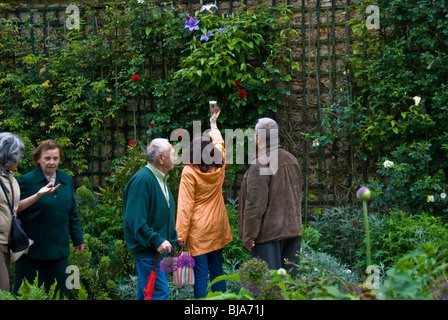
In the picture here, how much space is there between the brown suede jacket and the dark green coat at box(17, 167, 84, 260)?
1203 millimetres

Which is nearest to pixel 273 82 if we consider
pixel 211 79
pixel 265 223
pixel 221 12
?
pixel 211 79

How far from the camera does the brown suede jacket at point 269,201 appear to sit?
318cm

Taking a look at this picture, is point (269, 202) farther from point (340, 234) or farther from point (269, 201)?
point (340, 234)

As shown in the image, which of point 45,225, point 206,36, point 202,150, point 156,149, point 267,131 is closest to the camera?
point 156,149

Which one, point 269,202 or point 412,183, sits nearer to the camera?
point 269,202

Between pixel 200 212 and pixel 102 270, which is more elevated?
pixel 200 212

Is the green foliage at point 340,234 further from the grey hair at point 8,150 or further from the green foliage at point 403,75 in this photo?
the grey hair at point 8,150

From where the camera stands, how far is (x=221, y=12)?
5363 millimetres

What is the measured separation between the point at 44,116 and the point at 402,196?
4.09 meters

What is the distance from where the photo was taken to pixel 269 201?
3252 millimetres

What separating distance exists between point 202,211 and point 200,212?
18 mm

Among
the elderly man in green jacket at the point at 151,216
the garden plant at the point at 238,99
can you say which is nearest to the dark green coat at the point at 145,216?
the elderly man in green jacket at the point at 151,216

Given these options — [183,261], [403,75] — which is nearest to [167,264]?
[183,261]

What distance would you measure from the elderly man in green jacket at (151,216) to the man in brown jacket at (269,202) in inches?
21.1
